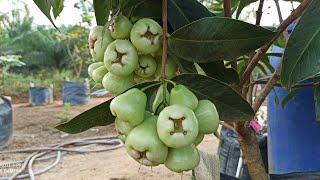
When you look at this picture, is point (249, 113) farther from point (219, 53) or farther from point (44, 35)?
point (44, 35)

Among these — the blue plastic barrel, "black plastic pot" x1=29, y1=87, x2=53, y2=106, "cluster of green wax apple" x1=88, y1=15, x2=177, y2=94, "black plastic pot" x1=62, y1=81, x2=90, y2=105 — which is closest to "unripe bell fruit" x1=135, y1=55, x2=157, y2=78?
"cluster of green wax apple" x1=88, y1=15, x2=177, y2=94

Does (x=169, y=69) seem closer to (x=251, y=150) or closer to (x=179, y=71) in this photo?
(x=179, y=71)

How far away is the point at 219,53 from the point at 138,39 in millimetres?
100

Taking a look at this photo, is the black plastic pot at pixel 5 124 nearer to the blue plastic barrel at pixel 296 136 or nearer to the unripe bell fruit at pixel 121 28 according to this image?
the blue plastic barrel at pixel 296 136

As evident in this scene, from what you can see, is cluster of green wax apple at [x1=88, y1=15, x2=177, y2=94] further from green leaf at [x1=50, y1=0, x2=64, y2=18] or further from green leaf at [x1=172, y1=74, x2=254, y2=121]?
green leaf at [x1=50, y1=0, x2=64, y2=18]

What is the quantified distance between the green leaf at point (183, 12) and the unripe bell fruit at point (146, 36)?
0.26 ft

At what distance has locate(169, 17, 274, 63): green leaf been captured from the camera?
0.50 m

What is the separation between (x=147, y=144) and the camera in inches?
17.1

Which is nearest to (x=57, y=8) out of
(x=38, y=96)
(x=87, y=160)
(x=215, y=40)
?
(x=215, y=40)

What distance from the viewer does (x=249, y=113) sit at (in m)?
0.56

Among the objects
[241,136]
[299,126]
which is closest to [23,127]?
[299,126]

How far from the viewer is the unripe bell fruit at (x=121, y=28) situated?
52 centimetres

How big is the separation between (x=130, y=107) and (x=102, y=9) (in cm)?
23

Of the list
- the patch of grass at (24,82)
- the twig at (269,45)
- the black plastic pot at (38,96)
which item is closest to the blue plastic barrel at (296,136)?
the twig at (269,45)
